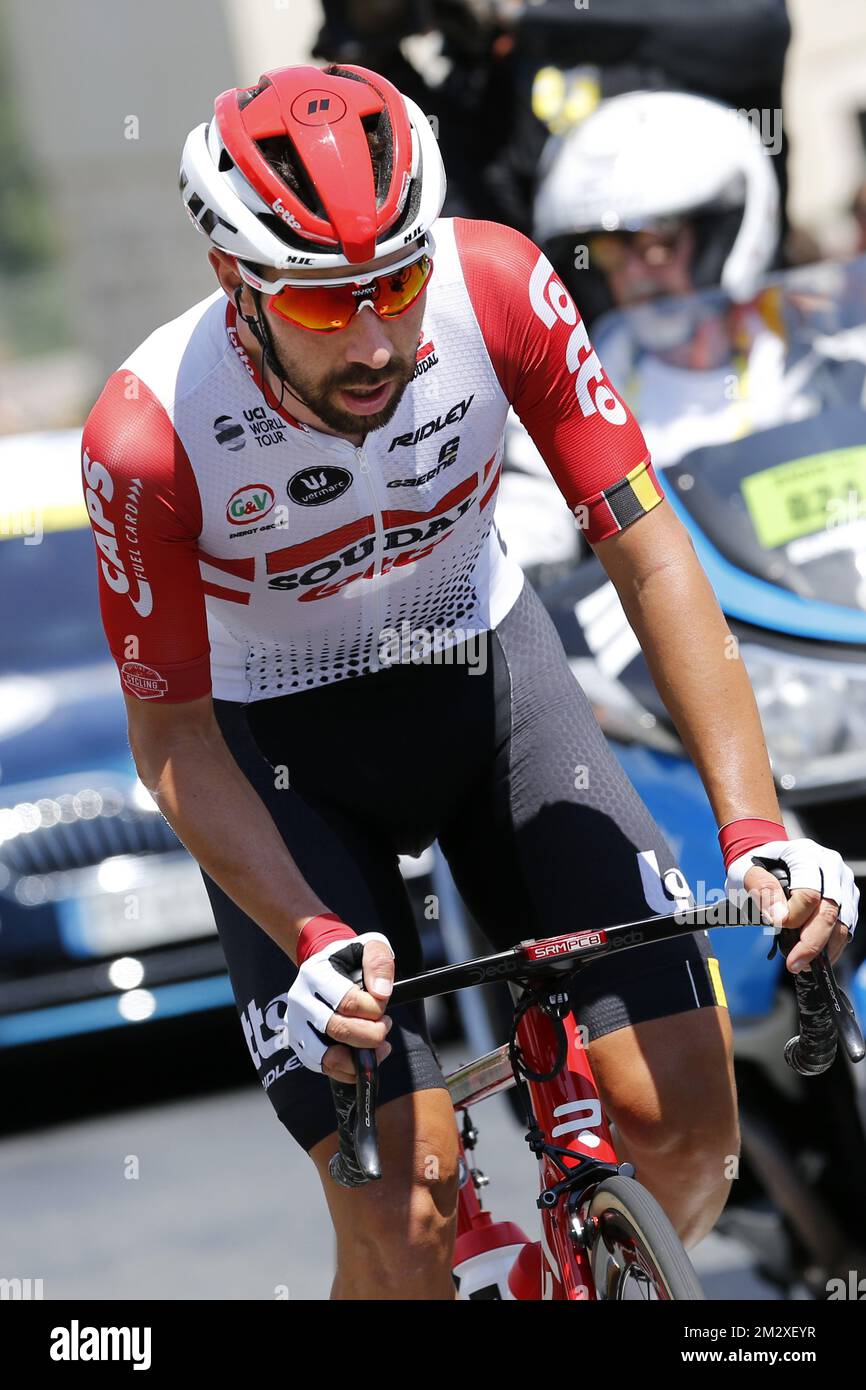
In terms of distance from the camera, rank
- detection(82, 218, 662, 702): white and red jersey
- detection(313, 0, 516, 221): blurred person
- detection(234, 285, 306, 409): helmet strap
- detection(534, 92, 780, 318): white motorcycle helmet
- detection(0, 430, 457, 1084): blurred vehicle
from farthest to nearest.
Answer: detection(313, 0, 516, 221): blurred person, detection(0, 430, 457, 1084): blurred vehicle, detection(534, 92, 780, 318): white motorcycle helmet, detection(82, 218, 662, 702): white and red jersey, detection(234, 285, 306, 409): helmet strap

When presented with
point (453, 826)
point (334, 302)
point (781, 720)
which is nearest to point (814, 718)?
point (781, 720)

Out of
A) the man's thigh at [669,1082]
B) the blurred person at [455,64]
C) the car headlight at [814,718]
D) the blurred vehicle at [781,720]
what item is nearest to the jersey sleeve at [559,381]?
the man's thigh at [669,1082]

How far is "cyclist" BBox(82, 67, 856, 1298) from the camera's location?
112 inches

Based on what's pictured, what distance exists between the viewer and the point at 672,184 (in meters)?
6.13

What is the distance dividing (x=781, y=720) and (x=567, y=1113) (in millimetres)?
1341

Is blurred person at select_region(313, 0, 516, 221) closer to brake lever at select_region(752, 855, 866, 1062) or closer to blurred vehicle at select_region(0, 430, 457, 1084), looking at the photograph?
blurred vehicle at select_region(0, 430, 457, 1084)

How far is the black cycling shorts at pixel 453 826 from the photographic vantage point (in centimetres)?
321

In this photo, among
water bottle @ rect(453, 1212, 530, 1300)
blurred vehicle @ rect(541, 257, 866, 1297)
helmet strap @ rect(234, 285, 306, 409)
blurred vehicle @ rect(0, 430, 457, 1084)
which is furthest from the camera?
blurred vehicle @ rect(0, 430, 457, 1084)

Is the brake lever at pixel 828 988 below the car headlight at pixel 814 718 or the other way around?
below

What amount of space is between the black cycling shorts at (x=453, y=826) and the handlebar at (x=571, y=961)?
12.6 inches

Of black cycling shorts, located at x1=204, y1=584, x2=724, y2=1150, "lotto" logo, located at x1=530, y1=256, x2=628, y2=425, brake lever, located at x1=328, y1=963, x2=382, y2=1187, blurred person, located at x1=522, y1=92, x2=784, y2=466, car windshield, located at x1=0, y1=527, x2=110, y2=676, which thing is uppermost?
blurred person, located at x1=522, y1=92, x2=784, y2=466

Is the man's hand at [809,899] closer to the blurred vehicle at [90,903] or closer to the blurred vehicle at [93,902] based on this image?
the blurred vehicle at [93,902]

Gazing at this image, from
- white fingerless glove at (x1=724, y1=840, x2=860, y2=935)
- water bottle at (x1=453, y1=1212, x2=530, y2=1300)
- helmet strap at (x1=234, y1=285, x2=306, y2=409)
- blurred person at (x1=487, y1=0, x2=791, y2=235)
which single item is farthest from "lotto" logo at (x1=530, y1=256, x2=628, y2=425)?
blurred person at (x1=487, y1=0, x2=791, y2=235)

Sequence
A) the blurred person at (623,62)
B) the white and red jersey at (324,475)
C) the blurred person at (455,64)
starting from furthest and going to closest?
the blurred person at (623,62) → the blurred person at (455,64) → the white and red jersey at (324,475)
